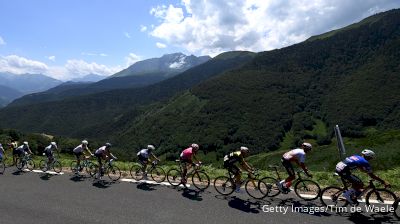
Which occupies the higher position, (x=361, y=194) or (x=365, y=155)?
(x=365, y=155)

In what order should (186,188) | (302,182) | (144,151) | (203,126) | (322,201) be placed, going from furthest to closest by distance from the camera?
1. (203,126)
2. (144,151)
3. (186,188)
4. (302,182)
5. (322,201)

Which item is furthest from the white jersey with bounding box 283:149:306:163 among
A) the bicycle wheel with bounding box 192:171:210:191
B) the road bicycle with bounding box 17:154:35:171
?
the road bicycle with bounding box 17:154:35:171

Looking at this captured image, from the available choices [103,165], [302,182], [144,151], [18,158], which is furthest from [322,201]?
[18,158]

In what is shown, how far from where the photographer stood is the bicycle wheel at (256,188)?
1465 cm

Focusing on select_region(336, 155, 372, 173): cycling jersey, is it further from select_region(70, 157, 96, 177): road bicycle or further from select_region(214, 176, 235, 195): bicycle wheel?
select_region(70, 157, 96, 177): road bicycle

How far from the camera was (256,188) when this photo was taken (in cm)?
1512

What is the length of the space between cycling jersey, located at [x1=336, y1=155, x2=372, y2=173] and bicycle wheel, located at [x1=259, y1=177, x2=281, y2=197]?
2.77 metres

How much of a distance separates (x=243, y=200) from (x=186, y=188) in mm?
3065

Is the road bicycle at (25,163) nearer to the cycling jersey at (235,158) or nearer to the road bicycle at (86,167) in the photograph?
the road bicycle at (86,167)

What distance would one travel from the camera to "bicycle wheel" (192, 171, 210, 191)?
16445mm

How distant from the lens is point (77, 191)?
658 inches

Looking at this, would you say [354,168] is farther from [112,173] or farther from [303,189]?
[112,173]

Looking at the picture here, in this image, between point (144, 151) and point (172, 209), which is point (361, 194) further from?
point (144, 151)

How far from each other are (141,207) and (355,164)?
762cm
